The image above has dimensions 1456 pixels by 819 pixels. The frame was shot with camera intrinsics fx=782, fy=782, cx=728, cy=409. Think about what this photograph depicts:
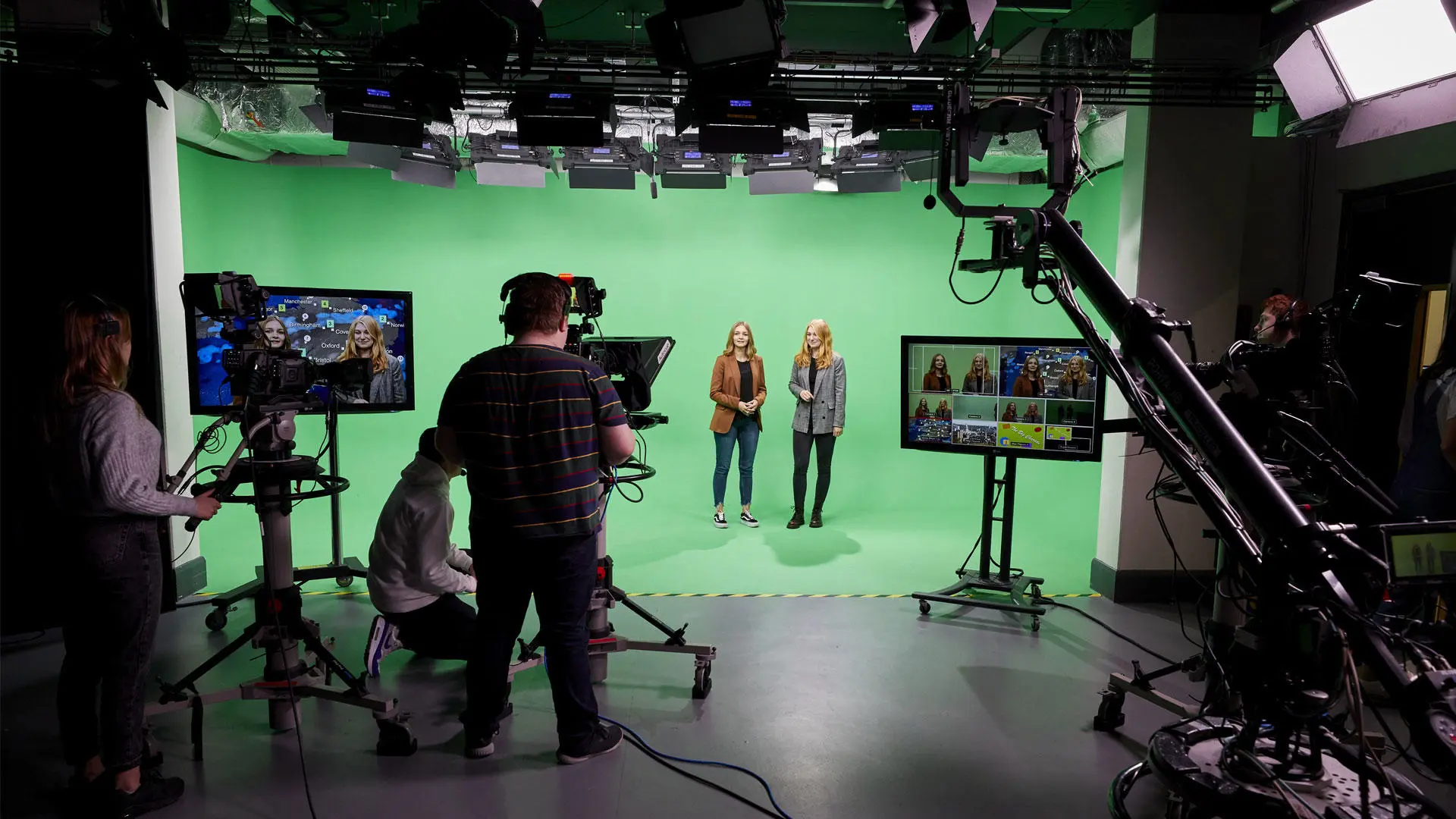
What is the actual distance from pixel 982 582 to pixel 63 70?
5341 millimetres

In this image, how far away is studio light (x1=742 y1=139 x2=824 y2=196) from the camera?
20.4 feet

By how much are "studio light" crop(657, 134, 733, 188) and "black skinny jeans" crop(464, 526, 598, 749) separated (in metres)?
4.20

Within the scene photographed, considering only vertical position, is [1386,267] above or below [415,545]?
above

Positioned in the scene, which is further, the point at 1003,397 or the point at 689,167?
the point at 689,167

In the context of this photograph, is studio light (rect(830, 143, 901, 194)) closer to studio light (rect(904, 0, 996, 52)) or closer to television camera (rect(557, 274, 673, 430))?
studio light (rect(904, 0, 996, 52))

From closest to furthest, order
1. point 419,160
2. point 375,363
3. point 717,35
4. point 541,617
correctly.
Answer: point 541,617 → point 717,35 → point 375,363 → point 419,160

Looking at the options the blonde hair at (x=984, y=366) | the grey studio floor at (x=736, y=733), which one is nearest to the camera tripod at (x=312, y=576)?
the grey studio floor at (x=736, y=733)

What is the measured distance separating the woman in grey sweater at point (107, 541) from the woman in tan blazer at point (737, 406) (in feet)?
13.8

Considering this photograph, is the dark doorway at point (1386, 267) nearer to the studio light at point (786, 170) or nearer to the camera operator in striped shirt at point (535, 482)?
the studio light at point (786, 170)

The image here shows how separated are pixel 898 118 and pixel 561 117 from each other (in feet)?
6.49

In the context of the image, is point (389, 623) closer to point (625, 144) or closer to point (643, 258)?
point (625, 144)

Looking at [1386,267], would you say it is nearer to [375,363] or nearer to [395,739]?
[395,739]

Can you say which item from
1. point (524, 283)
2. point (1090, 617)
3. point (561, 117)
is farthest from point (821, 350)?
point (524, 283)

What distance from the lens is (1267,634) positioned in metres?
1.72
